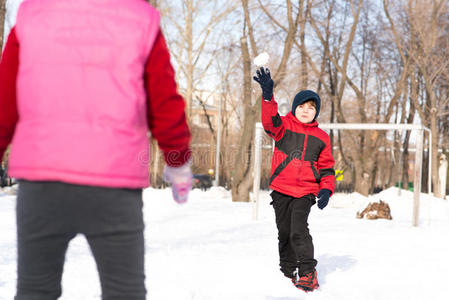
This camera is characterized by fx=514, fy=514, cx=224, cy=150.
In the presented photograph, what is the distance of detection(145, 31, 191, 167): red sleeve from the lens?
1.51 meters

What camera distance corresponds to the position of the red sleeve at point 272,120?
12.2ft

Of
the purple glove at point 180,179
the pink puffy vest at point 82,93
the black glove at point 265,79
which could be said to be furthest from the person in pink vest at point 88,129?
the black glove at point 265,79

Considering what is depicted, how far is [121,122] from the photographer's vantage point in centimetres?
144

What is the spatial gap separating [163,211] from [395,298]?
6.50 metres

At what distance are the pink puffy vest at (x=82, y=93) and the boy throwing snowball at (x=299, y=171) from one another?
2298 millimetres

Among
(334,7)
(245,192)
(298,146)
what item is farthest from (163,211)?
(334,7)

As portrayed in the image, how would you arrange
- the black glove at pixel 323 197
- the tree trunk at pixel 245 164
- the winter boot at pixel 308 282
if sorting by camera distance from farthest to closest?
the tree trunk at pixel 245 164 < the black glove at pixel 323 197 < the winter boot at pixel 308 282

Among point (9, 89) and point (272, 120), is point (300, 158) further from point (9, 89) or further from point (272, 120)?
point (9, 89)

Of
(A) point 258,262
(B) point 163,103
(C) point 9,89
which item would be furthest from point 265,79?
(C) point 9,89

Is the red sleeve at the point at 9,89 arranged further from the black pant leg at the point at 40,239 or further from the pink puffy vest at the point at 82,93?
the black pant leg at the point at 40,239

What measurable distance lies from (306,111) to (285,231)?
3.11 ft

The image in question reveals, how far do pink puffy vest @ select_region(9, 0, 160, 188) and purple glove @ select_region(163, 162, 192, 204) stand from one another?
0.17m

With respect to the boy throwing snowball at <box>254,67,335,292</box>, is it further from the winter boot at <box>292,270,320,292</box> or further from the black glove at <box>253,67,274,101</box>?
the black glove at <box>253,67,274,101</box>

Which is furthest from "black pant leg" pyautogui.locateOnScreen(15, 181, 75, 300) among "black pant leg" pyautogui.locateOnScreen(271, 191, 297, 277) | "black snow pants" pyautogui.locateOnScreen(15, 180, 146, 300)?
"black pant leg" pyautogui.locateOnScreen(271, 191, 297, 277)
